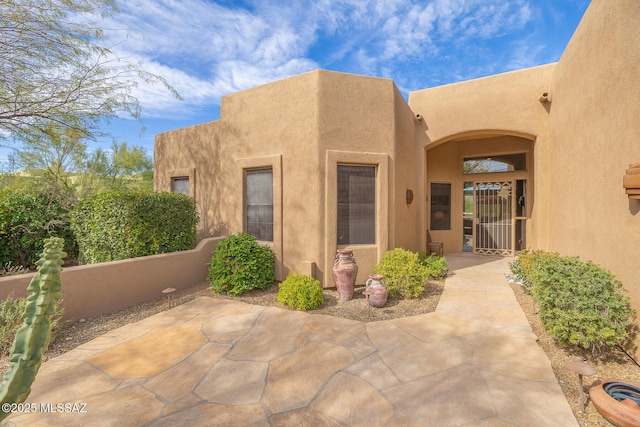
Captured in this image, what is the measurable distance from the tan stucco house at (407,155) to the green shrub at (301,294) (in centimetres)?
69

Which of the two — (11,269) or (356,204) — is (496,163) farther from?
(11,269)

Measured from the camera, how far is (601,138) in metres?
4.17

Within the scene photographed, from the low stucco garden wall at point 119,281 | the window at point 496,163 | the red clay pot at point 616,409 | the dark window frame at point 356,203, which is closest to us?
the red clay pot at point 616,409

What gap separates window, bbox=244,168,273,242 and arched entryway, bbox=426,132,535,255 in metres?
6.15

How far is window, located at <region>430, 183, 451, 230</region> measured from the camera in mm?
10211

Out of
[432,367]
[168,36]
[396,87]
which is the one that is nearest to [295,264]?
[432,367]

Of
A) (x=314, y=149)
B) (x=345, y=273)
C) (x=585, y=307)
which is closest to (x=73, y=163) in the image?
(x=314, y=149)

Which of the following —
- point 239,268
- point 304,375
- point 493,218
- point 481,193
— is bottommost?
point 304,375

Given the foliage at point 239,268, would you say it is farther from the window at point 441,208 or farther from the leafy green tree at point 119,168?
the leafy green tree at point 119,168

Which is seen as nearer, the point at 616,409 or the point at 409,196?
the point at 616,409

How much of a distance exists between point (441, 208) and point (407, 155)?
3646 millimetres

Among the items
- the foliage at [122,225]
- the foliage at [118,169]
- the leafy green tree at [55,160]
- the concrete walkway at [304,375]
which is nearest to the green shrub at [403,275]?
the concrete walkway at [304,375]

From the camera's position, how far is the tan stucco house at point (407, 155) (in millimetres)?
3887

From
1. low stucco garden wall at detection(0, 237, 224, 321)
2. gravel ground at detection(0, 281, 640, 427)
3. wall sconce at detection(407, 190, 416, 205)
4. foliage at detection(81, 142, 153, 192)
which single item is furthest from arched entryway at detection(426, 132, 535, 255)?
foliage at detection(81, 142, 153, 192)
